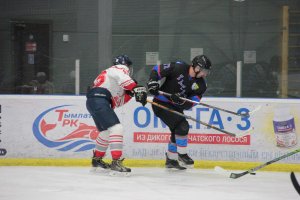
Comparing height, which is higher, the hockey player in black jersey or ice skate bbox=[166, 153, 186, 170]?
the hockey player in black jersey

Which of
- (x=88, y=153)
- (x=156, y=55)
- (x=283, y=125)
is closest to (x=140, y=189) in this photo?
(x=88, y=153)

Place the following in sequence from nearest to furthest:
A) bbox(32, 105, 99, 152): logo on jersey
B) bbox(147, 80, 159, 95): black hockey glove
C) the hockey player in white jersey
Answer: the hockey player in white jersey, bbox(147, 80, 159, 95): black hockey glove, bbox(32, 105, 99, 152): logo on jersey

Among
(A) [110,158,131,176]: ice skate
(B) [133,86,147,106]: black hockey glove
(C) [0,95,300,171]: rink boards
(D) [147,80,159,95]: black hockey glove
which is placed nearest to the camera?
(B) [133,86,147,106]: black hockey glove

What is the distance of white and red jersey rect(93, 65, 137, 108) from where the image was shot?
17.4 ft

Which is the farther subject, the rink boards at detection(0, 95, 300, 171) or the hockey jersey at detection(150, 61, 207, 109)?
the rink boards at detection(0, 95, 300, 171)

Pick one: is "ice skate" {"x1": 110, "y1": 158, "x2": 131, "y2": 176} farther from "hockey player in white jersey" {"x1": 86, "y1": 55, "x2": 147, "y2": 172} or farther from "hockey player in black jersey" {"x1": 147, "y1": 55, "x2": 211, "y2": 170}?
"hockey player in black jersey" {"x1": 147, "y1": 55, "x2": 211, "y2": 170}

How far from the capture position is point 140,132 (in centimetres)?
628

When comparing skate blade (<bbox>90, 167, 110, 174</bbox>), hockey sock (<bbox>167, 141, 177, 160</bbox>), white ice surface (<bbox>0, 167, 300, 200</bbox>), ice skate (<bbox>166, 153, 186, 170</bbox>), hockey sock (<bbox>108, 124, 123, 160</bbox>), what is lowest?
white ice surface (<bbox>0, 167, 300, 200</bbox>)

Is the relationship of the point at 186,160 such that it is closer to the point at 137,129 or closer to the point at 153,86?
the point at 137,129

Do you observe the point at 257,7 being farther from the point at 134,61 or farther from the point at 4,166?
the point at 4,166

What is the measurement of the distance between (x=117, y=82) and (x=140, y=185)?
0.94 meters

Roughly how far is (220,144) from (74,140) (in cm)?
145

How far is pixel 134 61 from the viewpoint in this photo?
22.8ft

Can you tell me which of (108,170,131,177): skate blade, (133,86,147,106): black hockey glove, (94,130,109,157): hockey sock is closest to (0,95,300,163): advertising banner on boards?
(94,130,109,157): hockey sock
